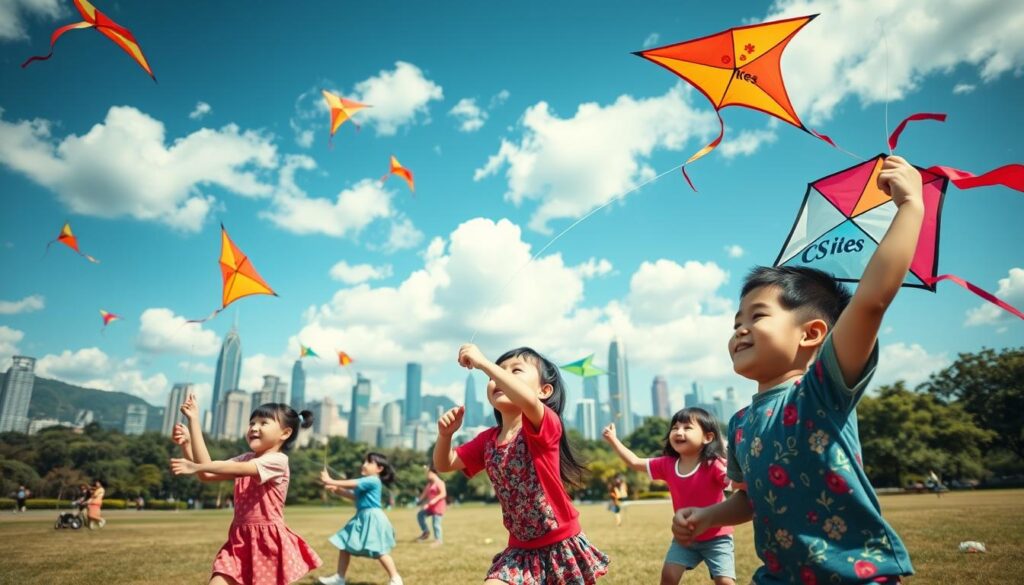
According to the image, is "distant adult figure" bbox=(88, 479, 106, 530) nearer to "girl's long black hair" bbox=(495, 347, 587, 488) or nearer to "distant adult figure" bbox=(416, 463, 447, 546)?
"distant adult figure" bbox=(416, 463, 447, 546)

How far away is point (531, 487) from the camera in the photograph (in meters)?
3.97

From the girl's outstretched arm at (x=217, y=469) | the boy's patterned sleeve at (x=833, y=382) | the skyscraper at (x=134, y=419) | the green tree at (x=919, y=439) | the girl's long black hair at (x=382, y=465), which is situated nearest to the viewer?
the boy's patterned sleeve at (x=833, y=382)

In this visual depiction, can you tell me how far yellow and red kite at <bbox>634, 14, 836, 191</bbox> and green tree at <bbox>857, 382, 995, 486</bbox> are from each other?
5216 cm

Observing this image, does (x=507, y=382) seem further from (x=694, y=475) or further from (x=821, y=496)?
(x=694, y=475)

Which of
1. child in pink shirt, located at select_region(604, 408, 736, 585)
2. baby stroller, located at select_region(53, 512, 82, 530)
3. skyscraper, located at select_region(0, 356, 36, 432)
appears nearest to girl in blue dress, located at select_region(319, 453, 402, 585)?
child in pink shirt, located at select_region(604, 408, 736, 585)

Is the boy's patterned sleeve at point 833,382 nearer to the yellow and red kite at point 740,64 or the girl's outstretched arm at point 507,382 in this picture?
the girl's outstretched arm at point 507,382

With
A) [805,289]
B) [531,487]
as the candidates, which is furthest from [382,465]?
[805,289]

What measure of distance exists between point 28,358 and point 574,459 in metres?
140

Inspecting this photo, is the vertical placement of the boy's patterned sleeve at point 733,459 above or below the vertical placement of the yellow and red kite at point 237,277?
below

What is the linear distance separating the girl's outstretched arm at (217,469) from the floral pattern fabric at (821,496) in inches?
159

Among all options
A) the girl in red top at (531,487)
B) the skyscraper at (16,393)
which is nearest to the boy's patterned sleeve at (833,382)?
the girl in red top at (531,487)

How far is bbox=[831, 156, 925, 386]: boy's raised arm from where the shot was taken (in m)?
1.83

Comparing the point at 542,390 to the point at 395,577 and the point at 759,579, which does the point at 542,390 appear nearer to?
the point at 759,579

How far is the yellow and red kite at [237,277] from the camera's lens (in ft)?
34.2
